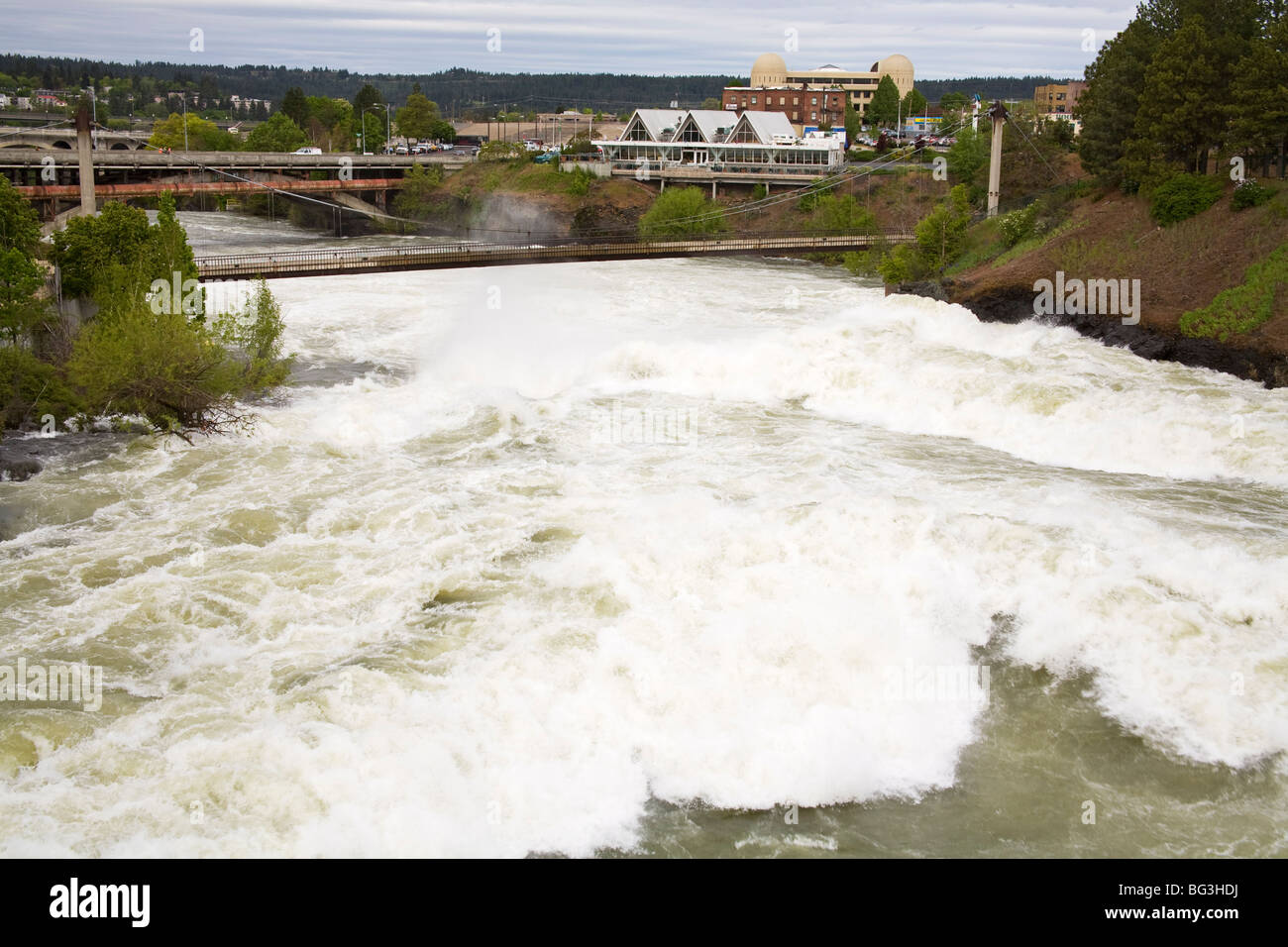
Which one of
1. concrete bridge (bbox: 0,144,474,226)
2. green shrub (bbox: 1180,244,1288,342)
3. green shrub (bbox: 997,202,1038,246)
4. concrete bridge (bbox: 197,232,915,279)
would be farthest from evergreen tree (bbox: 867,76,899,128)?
green shrub (bbox: 1180,244,1288,342)

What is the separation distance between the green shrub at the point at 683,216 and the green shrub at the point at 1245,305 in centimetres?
4564

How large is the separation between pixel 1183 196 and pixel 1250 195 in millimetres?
2415

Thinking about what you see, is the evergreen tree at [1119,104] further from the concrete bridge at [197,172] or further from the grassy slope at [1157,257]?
the concrete bridge at [197,172]

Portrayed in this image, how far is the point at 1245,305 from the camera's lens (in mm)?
35375

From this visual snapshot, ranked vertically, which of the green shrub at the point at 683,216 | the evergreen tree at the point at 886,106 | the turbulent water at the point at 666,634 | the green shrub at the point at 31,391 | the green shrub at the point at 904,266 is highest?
the evergreen tree at the point at 886,106

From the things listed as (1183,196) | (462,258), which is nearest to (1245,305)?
(1183,196)

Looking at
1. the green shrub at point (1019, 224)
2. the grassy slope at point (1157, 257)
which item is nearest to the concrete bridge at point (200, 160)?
the green shrub at point (1019, 224)

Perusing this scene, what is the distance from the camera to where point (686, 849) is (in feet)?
42.2

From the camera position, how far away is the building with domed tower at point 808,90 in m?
141

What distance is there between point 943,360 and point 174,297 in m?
22.1

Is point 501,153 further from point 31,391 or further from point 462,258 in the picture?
point 31,391

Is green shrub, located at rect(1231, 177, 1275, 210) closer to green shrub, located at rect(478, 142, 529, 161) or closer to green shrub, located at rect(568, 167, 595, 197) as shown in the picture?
green shrub, located at rect(568, 167, 595, 197)
